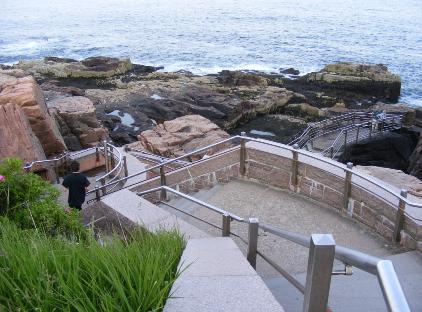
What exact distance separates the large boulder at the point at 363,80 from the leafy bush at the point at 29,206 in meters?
39.9

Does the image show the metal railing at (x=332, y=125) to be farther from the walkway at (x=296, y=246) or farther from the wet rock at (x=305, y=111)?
the walkway at (x=296, y=246)

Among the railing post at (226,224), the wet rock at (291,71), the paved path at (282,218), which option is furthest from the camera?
the wet rock at (291,71)

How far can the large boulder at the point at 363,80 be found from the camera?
136ft

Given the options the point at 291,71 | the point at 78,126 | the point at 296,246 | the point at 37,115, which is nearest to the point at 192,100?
the point at 78,126

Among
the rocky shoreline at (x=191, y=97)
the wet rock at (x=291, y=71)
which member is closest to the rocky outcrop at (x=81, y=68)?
the rocky shoreline at (x=191, y=97)

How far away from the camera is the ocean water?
198 feet

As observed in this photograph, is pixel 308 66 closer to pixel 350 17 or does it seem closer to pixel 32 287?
pixel 32 287

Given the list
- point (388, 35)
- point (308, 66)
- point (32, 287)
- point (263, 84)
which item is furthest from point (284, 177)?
point (388, 35)

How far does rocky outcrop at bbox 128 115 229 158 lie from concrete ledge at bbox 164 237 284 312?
48.7ft

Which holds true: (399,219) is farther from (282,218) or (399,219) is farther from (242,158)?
(242,158)

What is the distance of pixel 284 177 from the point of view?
8.19m

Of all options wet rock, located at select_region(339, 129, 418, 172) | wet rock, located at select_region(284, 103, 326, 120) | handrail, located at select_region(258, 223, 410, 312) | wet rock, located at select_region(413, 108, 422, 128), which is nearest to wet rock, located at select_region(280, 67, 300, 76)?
wet rock, located at select_region(284, 103, 326, 120)

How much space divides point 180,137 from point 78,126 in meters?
4.82

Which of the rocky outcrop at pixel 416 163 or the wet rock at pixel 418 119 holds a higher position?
the wet rock at pixel 418 119
